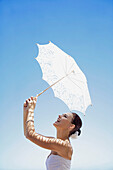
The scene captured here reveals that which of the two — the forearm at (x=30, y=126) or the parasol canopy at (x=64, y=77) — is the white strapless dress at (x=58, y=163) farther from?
the parasol canopy at (x=64, y=77)

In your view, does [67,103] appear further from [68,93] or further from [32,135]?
[32,135]

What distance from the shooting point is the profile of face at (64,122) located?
381cm

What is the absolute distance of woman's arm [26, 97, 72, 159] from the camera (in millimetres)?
3045

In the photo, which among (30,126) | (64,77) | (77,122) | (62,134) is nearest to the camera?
(30,126)

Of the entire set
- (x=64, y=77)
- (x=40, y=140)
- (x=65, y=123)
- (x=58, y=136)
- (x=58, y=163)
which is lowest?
(x=58, y=163)

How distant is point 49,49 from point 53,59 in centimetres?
22

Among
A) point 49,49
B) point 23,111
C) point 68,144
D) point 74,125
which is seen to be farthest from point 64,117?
point 49,49

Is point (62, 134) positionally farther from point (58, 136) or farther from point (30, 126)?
point (30, 126)

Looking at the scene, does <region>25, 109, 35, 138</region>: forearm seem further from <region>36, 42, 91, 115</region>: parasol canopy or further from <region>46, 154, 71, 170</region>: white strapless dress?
<region>36, 42, 91, 115</region>: parasol canopy

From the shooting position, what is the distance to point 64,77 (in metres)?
4.94

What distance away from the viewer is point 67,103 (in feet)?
15.4

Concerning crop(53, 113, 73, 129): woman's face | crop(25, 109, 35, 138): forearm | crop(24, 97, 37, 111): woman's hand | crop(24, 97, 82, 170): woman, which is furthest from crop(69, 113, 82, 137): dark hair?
crop(25, 109, 35, 138): forearm

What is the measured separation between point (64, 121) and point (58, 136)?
0.83 feet

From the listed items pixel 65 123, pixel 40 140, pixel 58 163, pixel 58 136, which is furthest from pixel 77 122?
pixel 40 140
